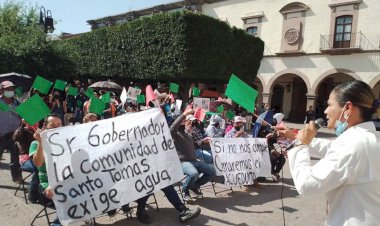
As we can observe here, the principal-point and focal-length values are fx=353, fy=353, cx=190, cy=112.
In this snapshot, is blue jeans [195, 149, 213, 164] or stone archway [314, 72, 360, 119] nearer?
blue jeans [195, 149, 213, 164]

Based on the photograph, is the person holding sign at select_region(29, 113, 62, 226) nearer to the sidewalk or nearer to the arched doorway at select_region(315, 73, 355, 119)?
the sidewalk

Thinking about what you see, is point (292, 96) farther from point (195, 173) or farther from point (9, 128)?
point (9, 128)

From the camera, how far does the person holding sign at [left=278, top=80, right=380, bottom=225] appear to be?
1.93 meters

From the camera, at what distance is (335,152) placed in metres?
1.97

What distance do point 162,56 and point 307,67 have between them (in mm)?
11932

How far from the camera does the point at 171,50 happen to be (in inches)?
709

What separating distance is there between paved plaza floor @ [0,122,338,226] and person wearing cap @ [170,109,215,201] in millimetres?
295

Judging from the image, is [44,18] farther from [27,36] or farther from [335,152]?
[335,152]

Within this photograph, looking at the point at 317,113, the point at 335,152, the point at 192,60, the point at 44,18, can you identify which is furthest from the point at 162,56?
the point at 335,152

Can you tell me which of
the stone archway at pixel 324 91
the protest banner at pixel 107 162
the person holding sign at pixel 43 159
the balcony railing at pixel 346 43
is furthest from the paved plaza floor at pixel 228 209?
the stone archway at pixel 324 91

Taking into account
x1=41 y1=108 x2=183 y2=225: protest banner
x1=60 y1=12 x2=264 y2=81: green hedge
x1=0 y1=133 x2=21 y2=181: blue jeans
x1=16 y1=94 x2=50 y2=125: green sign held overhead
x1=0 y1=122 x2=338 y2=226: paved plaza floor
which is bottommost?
x1=0 y1=122 x2=338 y2=226: paved plaza floor

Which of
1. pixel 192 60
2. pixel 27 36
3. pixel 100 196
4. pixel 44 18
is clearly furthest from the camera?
pixel 27 36

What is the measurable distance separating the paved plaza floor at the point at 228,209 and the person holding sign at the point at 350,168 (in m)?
2.36

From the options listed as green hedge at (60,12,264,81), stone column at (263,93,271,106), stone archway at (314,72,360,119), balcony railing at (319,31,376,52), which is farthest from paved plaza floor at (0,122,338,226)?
stone archway at (314,72,360,119)
